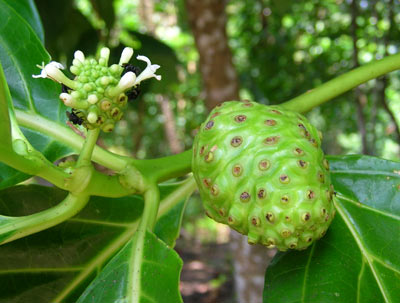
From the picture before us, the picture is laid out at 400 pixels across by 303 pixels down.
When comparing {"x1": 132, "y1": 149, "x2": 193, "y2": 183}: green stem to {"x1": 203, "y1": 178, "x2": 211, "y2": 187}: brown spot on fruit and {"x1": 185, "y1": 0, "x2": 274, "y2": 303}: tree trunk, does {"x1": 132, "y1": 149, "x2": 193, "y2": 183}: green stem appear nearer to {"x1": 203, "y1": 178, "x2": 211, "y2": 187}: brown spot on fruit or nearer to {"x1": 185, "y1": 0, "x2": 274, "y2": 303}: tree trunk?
{"x1": 203, "y1": 178, "x2": 211, "y2": 187}: brown spot on fruit

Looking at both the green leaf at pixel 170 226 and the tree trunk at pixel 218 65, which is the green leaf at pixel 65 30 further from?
the green leaf at pixel 170 226

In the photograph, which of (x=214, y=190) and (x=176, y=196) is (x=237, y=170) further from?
(x=176, y=196)

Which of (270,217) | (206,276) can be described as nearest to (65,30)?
(270,217)

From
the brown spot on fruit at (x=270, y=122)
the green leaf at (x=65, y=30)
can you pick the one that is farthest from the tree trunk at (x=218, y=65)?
the brown spot on fruit at (x=270, y=122)

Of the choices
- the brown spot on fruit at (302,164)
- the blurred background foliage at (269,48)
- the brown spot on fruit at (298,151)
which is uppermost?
the brown spot on fruit at (298,151)

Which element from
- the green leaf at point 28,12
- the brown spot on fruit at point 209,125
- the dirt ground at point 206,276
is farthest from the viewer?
the dirt ground at point 206,276

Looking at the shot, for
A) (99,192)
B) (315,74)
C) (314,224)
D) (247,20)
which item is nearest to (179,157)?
Answer: (99,192)

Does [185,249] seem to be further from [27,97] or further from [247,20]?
[27,97]

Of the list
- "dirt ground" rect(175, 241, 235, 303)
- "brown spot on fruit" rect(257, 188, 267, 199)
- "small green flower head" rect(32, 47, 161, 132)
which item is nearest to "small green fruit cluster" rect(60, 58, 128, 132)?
"small green flower head" rect(32, 47, 161, 132)

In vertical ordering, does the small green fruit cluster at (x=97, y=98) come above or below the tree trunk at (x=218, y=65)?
above
